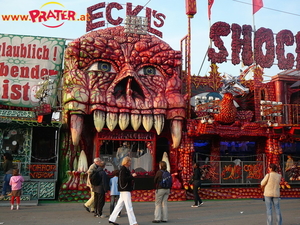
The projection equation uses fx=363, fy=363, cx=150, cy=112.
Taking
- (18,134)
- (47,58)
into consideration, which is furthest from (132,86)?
(18,134)

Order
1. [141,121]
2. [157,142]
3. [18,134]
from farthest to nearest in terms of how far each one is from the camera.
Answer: [157,142], [18,134], [141,121]

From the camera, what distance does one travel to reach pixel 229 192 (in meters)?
16.2

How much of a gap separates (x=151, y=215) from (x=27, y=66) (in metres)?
9.16

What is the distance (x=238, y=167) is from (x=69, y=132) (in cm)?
760

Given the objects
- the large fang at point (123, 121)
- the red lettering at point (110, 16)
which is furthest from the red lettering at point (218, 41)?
the large fang at point (123, 121)

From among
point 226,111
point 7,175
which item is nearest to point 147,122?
point 226,111

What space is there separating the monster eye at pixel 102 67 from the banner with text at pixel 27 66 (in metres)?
1.92

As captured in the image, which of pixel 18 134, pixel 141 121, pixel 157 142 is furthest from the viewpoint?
pixel 157 142

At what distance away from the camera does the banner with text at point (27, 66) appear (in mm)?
15805

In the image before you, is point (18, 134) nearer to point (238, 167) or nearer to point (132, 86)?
point (132, 86)

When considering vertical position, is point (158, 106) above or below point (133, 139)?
above

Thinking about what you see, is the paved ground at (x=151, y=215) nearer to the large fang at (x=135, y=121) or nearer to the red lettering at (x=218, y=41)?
the large fang at (x=135, y=121)

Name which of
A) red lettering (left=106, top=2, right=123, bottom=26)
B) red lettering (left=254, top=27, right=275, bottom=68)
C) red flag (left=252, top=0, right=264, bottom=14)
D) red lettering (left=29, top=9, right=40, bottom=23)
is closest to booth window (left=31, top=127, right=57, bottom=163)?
red lettering (left=29, top=9, right=40, bottom=23)

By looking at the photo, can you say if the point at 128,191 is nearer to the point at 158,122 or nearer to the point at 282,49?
the point at 158,122
